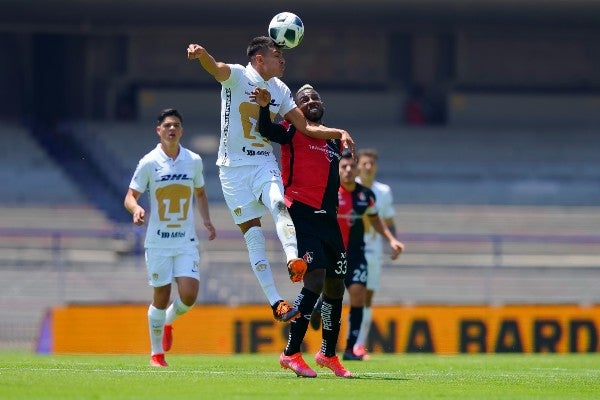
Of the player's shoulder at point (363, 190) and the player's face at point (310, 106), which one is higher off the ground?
the player's face at point (310, 106)

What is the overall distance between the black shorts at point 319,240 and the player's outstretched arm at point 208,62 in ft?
3.81

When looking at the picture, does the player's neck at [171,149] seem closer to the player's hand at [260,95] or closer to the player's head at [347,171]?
the player's hand at [260,95]

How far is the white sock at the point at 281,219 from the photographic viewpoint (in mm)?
9508

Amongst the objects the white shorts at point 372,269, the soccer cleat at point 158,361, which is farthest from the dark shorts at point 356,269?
the soccer cleat at point 158,361

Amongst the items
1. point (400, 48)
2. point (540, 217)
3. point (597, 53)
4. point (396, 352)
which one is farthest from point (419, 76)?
point (396, 352)

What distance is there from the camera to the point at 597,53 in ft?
112

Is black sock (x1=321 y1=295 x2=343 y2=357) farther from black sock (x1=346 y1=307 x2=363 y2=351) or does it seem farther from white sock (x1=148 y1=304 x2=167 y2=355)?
black sock (x1=346 y1=307 x2=363 y2=351)

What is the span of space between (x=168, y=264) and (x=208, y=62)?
9.06 ft

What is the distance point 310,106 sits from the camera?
10.2m

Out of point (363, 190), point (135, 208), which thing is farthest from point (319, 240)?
point (363, 190)

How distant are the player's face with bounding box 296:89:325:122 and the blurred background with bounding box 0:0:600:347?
12617 millimetres

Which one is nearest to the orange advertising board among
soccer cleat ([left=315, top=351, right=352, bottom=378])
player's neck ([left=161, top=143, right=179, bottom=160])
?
player's neck ([left=161, top=143, right=179, bottom=160])

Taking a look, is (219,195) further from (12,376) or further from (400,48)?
(12,376)

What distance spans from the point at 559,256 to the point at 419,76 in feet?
29.6
